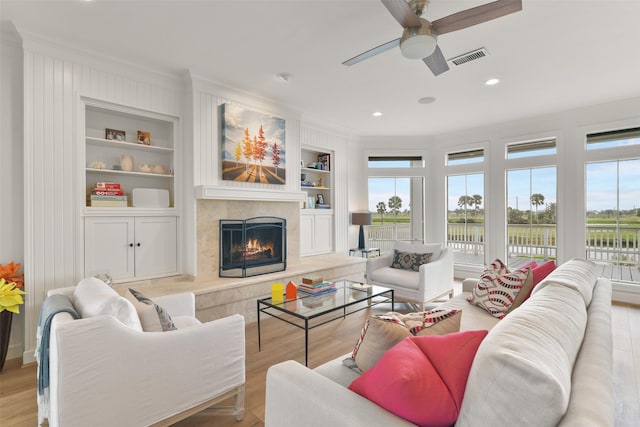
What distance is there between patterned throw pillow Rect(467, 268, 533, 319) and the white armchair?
2.88ft

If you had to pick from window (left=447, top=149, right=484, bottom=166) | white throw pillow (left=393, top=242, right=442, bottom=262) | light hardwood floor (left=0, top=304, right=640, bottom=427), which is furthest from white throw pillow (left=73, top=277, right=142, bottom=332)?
window (left=447, top=149, right=484, bottom=166)

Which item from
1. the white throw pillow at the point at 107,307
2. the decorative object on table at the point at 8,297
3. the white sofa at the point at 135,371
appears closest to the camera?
the white sofa at the point at 135,371

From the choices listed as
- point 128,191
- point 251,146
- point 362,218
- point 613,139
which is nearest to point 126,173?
point 128,191

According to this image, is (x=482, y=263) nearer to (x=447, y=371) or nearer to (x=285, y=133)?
(x=285, y=133)

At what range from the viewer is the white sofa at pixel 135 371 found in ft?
4.72

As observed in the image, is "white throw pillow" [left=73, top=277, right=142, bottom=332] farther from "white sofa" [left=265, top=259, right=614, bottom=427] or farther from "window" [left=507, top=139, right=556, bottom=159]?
"window" [left=507, top=139, right=556, bottom=159]

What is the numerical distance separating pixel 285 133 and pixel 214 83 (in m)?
1.12

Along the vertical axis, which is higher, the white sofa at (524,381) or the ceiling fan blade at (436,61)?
the ceiling fan blade at (436,61)

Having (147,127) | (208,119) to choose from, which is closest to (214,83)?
(208,119)

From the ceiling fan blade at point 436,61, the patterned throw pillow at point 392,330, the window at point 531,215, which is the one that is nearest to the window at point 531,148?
the window at point 531,215

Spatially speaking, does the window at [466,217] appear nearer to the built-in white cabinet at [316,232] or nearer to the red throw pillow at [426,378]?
the built-in white cabinet at [316,232]

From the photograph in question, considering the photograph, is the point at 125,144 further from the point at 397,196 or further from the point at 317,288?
the point at 397,196

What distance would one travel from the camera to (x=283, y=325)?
3.49 metres

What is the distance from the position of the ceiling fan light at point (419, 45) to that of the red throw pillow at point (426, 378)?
182 centimetres
